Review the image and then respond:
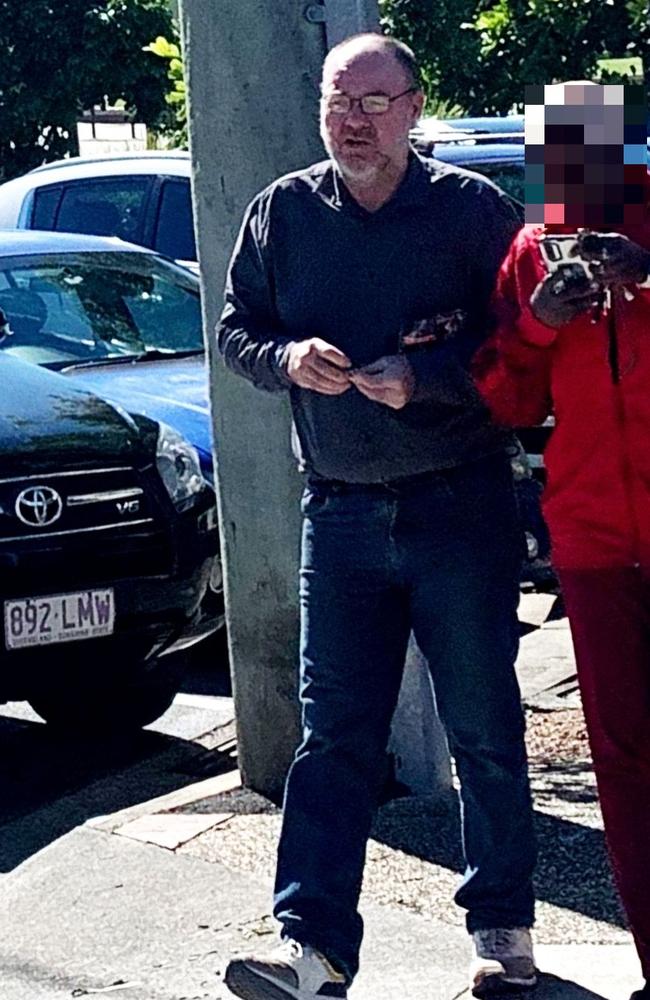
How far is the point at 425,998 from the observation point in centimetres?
438

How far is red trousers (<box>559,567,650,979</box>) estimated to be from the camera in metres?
3.91

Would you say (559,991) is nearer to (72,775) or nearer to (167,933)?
(167,933)

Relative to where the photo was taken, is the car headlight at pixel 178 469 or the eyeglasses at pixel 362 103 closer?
the eyeglasses at pixel 362 103

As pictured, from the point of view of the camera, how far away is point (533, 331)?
3922mm

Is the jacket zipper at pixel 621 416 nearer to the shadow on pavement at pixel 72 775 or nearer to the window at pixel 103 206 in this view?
the shadow on pavement at pixel 72 775

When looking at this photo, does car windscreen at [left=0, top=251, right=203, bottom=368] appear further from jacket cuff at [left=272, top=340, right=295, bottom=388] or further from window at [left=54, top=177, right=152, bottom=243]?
jacket cuff at [left=272, top=340, right=295, bottom=388]

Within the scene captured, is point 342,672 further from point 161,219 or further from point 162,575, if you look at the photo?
point 161,219

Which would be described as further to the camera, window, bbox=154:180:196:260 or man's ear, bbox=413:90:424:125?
window, bbox=154:180:196:260

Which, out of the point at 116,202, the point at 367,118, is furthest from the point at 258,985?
the point at 116,202

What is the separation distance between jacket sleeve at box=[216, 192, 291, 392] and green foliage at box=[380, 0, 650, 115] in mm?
3234

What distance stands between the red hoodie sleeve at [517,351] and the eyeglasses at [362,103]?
1.25ft

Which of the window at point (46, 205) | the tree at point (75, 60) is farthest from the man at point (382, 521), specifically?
the tree at point (75, 60)

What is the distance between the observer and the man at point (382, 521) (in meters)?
4.20

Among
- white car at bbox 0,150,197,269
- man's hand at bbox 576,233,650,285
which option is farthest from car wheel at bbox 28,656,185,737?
white car at bbox 0,150,197,269
